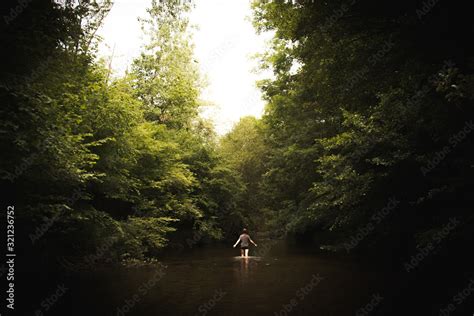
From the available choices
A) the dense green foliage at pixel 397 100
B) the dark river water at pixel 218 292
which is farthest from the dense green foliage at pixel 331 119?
the dark river water at pixel 218 292

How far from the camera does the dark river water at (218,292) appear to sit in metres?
8.39

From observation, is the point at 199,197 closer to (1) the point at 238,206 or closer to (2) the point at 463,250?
(1) the point at 238,206

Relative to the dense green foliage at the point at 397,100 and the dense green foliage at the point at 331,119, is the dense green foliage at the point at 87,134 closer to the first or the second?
the dense green foliage at the point at 331,119

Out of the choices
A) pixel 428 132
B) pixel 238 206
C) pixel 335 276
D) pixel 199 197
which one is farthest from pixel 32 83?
pixel 238 206

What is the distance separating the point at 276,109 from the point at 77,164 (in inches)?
777

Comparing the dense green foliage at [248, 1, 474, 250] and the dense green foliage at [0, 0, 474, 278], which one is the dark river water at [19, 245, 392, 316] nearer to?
the dense green foliage at [0, 0, 474, 278]

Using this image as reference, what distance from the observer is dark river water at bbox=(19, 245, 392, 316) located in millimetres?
8391

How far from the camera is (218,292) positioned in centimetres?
1034

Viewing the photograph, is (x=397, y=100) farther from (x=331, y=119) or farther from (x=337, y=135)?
(x=331, y=119)

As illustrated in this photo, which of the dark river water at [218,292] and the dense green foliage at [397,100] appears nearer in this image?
the dark river water at [218,292]

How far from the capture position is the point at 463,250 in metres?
9.53

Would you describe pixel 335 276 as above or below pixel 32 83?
below

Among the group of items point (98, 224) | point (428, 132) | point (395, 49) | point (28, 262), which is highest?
point (395, 49)

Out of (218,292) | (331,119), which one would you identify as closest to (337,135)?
(218,292)
